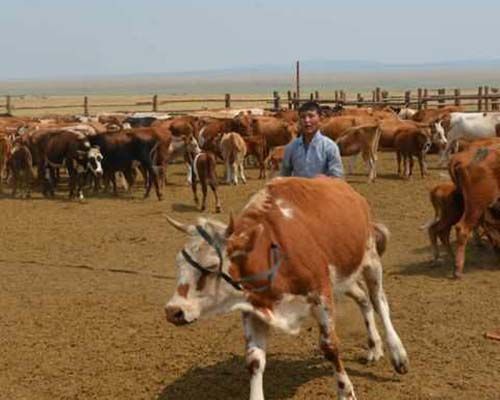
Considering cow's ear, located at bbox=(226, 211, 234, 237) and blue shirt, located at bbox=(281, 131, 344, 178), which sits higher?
blue shirt, located at bbox=(281, 131, 344, 178)

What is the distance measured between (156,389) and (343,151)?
44.5 ft

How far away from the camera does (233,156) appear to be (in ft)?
58.3

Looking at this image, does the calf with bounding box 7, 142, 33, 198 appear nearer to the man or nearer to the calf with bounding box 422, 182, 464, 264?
the calf with bounding box 422, 182, 464, 264

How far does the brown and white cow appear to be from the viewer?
445 cm

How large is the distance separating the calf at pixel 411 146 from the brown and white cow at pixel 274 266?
12.9 metres

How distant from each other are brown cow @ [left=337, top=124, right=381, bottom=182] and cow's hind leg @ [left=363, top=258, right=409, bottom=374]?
39.6 feet

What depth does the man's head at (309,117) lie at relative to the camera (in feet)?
19.9

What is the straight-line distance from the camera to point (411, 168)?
59.4 ft

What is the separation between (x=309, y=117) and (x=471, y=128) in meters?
14.6

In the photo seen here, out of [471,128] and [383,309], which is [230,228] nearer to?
[383,309]

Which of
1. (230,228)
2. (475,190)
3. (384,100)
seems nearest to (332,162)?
(230,228)

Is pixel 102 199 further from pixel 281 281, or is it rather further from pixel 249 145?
pixel 281 281

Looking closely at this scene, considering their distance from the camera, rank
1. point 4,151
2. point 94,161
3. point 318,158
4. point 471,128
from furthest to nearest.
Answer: point 471,128 → point 4,151 → point 94,161 → point 318,158

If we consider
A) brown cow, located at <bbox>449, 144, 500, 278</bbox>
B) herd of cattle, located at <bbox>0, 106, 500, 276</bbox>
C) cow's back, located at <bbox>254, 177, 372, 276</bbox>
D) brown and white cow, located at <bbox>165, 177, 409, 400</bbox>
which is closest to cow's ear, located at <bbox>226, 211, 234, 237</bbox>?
brown and white cow, located at <bbox>165, 177, 409, 400</bbox>
